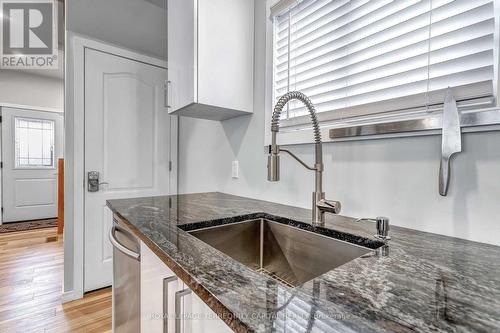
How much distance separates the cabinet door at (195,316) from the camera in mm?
437

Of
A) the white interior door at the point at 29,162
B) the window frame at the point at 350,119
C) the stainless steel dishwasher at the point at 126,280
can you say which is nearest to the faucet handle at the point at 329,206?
the window frame at the point at 350,119

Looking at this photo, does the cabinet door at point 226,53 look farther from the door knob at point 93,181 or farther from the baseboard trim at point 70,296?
the baseboard trim at point 70,296

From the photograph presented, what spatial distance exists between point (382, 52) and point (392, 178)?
0.47 m

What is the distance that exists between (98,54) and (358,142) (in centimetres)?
217

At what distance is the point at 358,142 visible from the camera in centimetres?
97

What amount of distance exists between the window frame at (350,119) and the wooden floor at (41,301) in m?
1.75

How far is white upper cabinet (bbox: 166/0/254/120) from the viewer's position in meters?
1.23

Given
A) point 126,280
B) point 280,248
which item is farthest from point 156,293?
point 280,248

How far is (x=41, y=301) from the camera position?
189cm

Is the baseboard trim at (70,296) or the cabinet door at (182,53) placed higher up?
the cabinet door at (182,53)

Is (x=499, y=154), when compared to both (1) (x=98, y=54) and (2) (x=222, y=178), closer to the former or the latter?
(2) (x=222, y=178)

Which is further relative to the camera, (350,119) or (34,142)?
(34,142)

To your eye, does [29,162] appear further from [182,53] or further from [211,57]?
[211,57]

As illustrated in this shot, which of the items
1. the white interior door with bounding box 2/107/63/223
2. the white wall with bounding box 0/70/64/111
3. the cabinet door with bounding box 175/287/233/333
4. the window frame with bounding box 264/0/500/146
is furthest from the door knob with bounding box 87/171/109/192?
the white wall with bounding box 0/70/64/111
